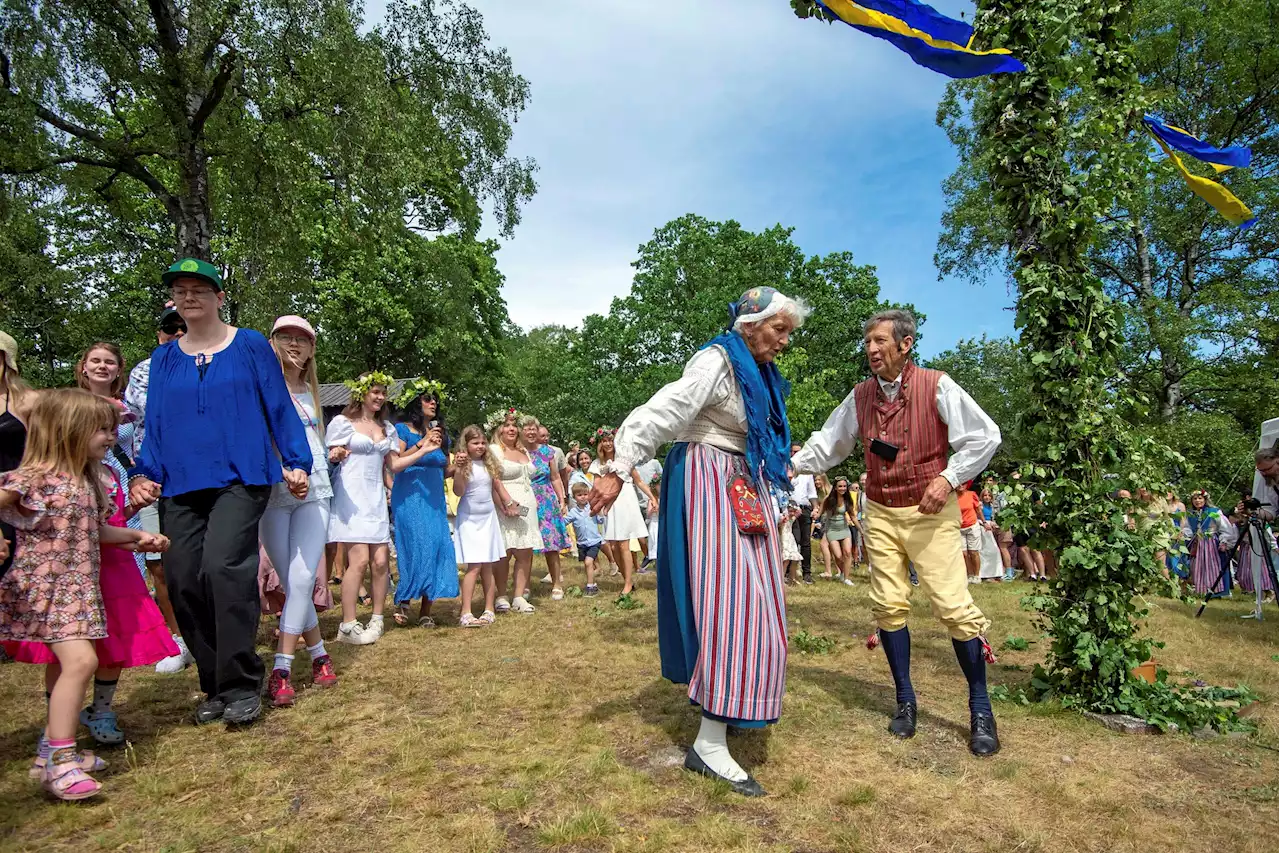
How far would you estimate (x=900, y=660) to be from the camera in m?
4.12

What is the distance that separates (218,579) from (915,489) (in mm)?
3441

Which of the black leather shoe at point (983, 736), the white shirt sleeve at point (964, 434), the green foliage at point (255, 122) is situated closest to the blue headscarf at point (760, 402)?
the white shirt sleeve at point (964, 434)

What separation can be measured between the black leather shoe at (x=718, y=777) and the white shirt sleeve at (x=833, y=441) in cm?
164

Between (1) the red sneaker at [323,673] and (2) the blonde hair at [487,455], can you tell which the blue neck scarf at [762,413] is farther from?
(2) the blonde hair at [487,455]

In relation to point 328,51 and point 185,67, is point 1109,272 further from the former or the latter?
point 185,67

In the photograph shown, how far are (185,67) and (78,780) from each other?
13654 mm

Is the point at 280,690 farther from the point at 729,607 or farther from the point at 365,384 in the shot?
the point at 365,384

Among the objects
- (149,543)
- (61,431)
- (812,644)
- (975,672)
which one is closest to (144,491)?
(149,543)

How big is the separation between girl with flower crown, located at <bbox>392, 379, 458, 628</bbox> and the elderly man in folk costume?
3.93 m

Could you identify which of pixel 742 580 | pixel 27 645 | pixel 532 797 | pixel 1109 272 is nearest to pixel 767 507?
pixel 742 580

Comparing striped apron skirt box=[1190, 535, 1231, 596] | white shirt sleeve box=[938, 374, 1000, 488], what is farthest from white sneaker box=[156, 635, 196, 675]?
striped apron skirt box=[1190, 535, 1231, 596]

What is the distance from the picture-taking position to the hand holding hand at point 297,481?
4070mm

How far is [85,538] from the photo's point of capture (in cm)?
331

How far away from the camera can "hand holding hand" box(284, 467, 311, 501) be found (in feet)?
13.4
